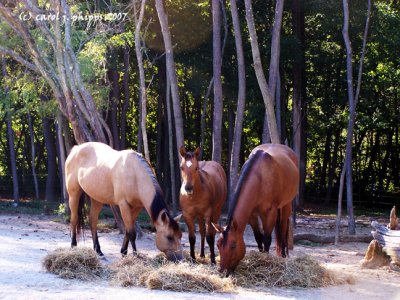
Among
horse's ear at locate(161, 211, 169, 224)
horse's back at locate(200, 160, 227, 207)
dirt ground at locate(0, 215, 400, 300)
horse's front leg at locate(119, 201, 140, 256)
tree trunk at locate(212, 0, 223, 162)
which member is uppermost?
tree trunk at locate(212, 0, 223, 162)

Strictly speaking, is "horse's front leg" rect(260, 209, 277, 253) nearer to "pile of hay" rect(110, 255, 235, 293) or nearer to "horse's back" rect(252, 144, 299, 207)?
"horse's back" rect(252, 144, 299, 207)

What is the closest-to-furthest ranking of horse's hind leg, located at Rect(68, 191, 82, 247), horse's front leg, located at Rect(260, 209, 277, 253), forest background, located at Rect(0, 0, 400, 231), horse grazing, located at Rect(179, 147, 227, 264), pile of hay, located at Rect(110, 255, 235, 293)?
1. pile of hay, located at Rect(110, 255, 235, 293)
2. horse's front leg, located at Rect(260, 209, 277, 253)
3. horse grazing, located at Rect(179, 147, 227, 264)
4. horse's hind leg, located at Rect(68, 191, 82, 247)
5. forest background, located at Rect(0, 0, 400, 231)

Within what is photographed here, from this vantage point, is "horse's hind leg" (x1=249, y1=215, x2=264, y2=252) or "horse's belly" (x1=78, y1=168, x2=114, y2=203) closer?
"horse's hind leg" (x1=249, y1=215, x2=264, y2=252)

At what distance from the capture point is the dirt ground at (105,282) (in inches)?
295

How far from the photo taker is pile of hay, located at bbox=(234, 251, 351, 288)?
8547 millimetres

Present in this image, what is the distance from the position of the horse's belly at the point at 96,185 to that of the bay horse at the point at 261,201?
2.43m

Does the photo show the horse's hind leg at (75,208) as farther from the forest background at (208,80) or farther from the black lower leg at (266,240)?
the black lower leg at (266,240)

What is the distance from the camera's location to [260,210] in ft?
30.9

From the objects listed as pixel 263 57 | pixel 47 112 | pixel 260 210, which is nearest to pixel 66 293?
pixel 260 210

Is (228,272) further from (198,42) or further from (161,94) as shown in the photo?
(161,94)

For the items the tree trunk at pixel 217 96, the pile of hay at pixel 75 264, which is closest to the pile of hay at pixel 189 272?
the pile of hay at pixel 75 264

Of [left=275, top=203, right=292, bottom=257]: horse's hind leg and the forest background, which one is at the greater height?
the forest background

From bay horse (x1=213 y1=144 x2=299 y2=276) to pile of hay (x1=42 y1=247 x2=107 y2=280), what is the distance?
175 cm

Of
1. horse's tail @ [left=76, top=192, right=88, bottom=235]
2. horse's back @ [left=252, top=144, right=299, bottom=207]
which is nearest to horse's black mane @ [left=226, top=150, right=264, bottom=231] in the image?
horse's back @ [left=252, top=144, right=299, bottom=207]
